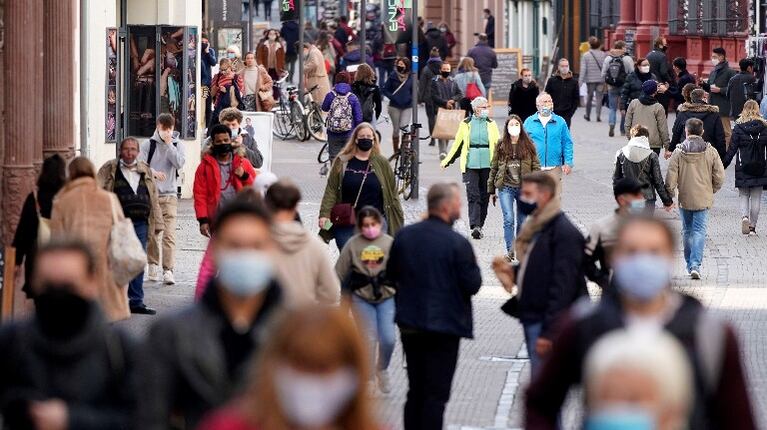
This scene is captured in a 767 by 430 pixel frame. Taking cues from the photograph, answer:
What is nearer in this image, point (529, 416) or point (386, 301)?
point (529, 416)

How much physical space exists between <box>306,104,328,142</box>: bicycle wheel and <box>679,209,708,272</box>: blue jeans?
1630 centimetres

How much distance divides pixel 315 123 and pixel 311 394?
2985cm

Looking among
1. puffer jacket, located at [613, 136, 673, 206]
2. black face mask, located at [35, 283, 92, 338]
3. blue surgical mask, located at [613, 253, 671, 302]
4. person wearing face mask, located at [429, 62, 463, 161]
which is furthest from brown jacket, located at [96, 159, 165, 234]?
person wearing face mask, located at [429, 62, 463, 161]

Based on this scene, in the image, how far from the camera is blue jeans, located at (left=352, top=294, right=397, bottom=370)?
11127mm

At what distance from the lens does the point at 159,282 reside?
1694 cm

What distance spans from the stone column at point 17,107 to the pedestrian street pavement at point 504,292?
1.28 meters

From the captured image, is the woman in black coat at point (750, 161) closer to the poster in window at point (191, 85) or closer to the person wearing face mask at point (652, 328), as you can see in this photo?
the poster in window at point (191, 85)

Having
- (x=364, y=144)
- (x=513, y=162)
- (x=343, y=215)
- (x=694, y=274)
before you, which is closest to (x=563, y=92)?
(x=513, y=162)

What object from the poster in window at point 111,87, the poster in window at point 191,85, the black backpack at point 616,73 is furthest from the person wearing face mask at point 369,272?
the black backpack at point 616,73

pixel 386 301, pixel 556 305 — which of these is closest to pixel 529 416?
pixel 556 305

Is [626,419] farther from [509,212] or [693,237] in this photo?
[509,212]

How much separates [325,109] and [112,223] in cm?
1224

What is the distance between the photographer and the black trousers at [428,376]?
31.2ft

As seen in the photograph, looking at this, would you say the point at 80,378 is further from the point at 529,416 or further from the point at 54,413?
the point at 529,416
